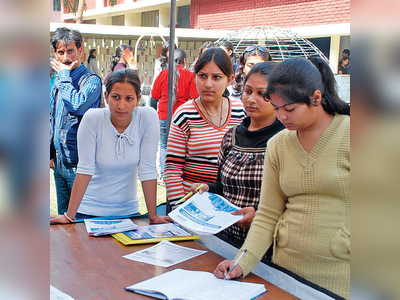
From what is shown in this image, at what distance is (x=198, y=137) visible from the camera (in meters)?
2.33

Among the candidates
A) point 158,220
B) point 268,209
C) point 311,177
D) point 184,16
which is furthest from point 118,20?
point 311,177

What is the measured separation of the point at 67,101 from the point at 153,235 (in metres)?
1.17

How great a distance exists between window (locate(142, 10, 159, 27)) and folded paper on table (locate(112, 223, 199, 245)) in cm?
1843

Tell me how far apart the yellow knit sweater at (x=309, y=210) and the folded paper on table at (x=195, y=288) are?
0.10m

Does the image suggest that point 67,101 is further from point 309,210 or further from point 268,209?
point 309,210

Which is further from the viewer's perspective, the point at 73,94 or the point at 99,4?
the point at 99,4

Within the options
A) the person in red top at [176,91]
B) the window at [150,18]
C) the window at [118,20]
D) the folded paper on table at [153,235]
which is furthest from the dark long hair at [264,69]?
the window at [118,20]

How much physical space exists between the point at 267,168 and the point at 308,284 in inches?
17.1

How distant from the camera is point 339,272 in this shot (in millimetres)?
1415

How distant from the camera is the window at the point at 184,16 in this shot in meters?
18.1

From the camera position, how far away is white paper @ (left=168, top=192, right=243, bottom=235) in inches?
67.3

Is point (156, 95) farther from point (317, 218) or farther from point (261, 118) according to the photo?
point (317, 218)

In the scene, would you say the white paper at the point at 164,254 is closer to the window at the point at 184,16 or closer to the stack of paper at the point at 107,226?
the stack of paper at the point at 107,226
